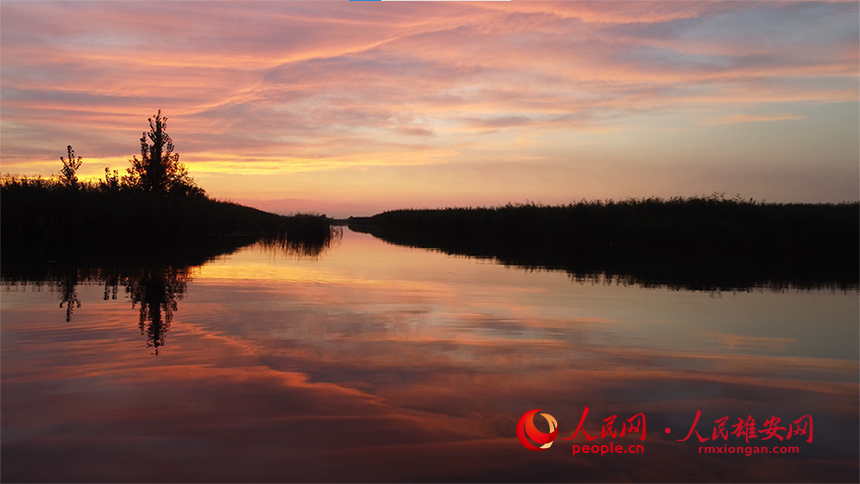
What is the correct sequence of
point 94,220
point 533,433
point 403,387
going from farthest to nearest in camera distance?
point 94,220 → point 403,387 → point 533,433

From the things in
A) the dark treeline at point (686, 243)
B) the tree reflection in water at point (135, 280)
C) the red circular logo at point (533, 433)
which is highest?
the dark treeline at point (686, 243)

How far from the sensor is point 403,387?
15.3ft

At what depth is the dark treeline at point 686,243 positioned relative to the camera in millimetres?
14672

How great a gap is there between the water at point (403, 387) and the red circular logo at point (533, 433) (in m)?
0.05

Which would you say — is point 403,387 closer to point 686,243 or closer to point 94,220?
point 94,220

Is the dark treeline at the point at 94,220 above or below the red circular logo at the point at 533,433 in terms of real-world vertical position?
above

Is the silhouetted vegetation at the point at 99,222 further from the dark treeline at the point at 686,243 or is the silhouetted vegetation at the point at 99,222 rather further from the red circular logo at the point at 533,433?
the red circular logo at the point at 533,433

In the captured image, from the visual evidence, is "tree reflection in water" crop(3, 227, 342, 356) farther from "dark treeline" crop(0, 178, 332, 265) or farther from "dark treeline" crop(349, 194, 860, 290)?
"dark treeline" crop(349, 194, 860, 290)

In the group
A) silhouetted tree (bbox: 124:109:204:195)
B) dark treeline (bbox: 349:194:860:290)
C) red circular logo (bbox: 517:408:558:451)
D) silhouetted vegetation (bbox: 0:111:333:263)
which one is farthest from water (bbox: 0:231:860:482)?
silhouetted tree (bbox: 124:109:204:195)

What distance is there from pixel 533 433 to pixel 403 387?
1.15m

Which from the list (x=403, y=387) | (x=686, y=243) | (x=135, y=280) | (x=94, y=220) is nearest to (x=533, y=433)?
(x=403, y=387)

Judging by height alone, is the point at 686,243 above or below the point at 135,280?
above

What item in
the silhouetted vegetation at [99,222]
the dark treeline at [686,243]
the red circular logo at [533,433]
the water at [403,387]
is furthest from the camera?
the silhouetted vegetation at [99,222]

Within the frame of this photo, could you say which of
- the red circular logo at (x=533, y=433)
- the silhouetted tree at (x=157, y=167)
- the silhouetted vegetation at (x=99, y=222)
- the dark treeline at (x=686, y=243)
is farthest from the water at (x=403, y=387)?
the silhouetted tree at (x=157, y=167)
